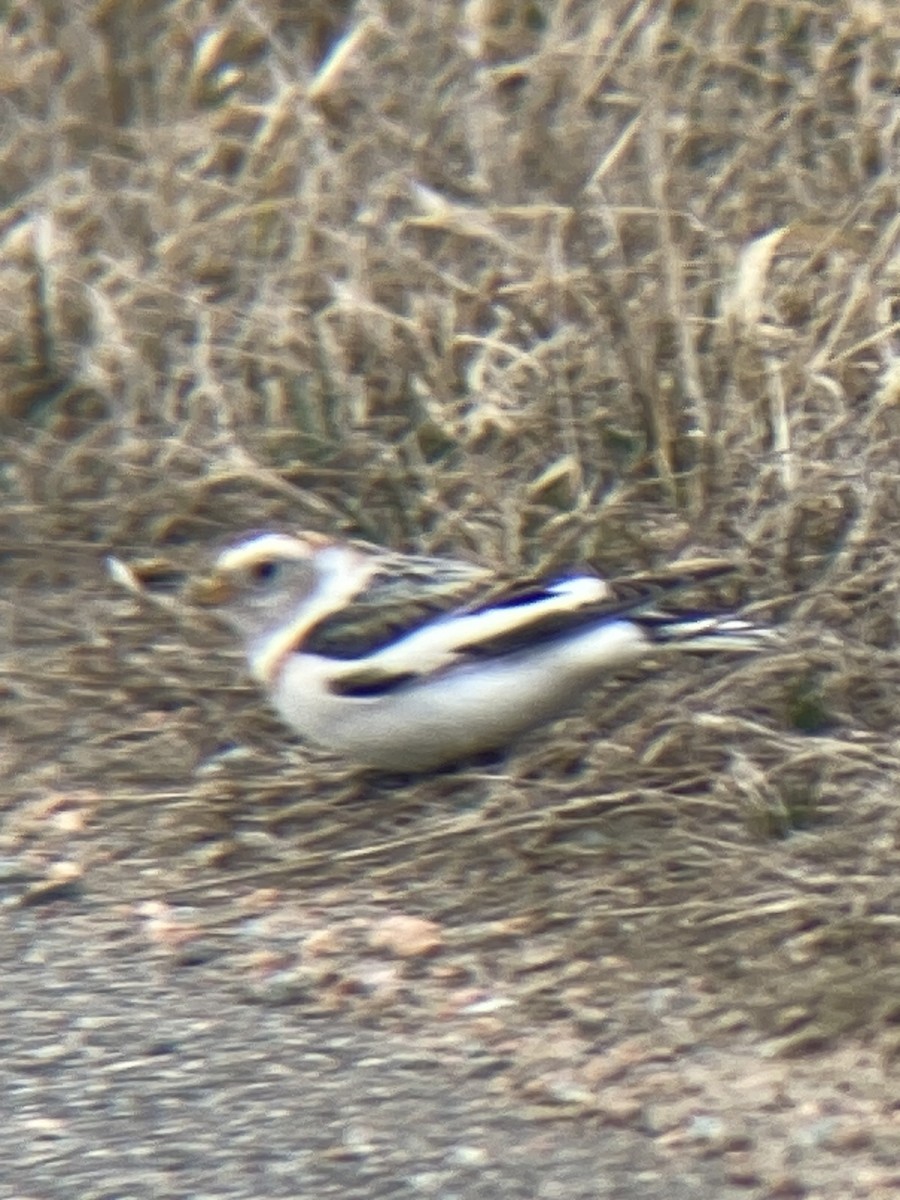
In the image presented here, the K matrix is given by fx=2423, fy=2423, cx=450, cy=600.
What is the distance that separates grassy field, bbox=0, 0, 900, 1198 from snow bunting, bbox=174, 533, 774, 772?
0.11m

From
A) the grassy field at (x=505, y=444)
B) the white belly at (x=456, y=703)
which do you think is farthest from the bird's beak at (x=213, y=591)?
the white belly at (x=456, y=703)

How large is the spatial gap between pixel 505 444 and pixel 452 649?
94 centimetres

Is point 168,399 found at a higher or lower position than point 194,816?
higher

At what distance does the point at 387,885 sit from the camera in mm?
4379

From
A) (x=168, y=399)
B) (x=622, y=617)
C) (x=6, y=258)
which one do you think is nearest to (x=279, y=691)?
(x=622, y=617)

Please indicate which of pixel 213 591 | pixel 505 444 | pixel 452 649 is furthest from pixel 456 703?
pixel 505 444

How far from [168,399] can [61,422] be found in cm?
29

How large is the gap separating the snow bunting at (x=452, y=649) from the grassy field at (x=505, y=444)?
0.11m

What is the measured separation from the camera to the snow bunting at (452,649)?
4.44 m

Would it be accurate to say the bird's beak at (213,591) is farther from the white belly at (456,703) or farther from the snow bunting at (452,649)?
the white belly at (456,703)

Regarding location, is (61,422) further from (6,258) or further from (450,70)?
(450,70)

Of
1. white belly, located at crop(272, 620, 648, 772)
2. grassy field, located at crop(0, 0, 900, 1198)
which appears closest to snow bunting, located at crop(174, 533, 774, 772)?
white belly, located at crop(272, 620, 648, 772)

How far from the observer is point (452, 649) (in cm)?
450

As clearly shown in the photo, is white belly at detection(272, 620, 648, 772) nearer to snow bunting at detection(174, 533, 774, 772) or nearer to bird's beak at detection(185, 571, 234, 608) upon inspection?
snow bunting at detection(174, 533, 774, 772)
